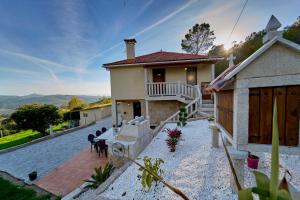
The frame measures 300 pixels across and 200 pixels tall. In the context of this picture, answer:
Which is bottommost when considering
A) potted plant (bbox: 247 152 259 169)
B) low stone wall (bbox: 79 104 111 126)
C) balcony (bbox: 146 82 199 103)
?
low stone wall (bbox: 79 104 111 126)

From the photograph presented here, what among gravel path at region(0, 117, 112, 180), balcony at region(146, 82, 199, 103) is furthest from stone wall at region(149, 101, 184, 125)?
gravel path at region(0, 117, 112, 180)

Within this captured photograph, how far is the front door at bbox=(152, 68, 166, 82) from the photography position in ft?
45.3

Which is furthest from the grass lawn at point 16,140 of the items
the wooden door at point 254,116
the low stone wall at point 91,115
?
the wooden door at point 254,116

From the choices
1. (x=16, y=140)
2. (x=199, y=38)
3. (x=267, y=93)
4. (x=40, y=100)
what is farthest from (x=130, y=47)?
(x=40, y=100)

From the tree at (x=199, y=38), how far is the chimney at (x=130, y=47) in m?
16.8

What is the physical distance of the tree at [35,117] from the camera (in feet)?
43.6

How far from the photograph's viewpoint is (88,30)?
1427 centimetres

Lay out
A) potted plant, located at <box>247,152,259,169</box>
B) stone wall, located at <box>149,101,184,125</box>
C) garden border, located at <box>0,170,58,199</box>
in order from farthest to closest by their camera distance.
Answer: stone wall, located at <box>149,101,184,125</box> < garden border, located at <box>0,170,58,199</box> < potted plant, located at <box>247,152,259,169</box>

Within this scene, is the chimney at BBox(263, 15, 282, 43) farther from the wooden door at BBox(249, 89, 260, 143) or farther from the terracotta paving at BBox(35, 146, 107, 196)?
the terracotta paving at BBox(35, 146, 107, 196)

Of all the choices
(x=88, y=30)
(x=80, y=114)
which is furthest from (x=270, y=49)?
(x=80, y=114)

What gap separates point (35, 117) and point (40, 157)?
21.7 ft

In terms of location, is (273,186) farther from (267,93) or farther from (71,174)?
(71,174)

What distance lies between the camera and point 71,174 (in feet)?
21.9

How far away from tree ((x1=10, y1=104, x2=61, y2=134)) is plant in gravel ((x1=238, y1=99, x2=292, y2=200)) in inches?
670
